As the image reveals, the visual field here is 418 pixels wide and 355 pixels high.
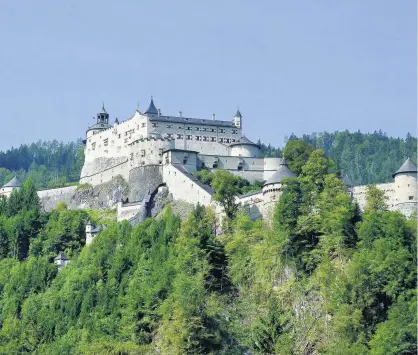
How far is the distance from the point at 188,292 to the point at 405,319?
11.6m

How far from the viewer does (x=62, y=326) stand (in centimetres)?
6956

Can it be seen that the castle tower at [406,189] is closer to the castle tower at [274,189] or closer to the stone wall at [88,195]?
the castle tower at [274,189]

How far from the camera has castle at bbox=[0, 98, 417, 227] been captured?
256 ft

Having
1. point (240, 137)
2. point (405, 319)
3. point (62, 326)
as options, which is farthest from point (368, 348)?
point (240, 137)

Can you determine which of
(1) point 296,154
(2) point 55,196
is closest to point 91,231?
(2) point 55,196

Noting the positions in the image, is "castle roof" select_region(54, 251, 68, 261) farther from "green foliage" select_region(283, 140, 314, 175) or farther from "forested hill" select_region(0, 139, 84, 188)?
"forested hill" select_region(0, 139, 84, 188)

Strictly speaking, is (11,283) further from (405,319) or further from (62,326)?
(405,319)

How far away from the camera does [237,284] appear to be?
2542 inches

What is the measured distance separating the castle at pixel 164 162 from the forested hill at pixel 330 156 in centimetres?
3757

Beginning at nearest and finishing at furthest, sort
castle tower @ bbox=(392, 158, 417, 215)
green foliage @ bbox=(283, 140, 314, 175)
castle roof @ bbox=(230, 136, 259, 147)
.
A: castle tower @ bbox=(392, 158, 417, 215) < green foliage @ bbox=(283, 140, 314, 175) < castle roof @ bbox=(230, 136, 259, 147)

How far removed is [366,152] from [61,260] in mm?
90925

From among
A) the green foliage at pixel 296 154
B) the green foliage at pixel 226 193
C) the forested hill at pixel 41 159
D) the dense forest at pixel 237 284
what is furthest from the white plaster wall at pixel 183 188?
the forested hill at pixel 41 159

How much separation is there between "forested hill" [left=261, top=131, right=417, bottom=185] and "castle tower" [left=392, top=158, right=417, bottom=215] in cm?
6680

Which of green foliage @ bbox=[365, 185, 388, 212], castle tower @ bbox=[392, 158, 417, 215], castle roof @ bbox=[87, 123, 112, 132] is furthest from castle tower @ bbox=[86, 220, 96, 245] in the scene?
castle tower @ bbox=[392, 158, 417, 215]
